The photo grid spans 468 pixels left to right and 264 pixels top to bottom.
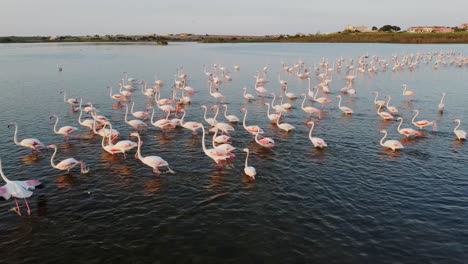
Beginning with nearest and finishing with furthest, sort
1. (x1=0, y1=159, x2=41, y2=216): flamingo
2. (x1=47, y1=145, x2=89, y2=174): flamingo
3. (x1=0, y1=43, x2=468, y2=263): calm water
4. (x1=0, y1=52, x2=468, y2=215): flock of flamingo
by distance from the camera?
(x1=0, y1=43, x2=468, y2=263): calm water < (x1=0, y1=159, x2=41, y2=216): flamingo < (x1=47, y1=145, x2=89, y2=174): flamingo < (x1=0, y1=52, x2=468, y2=215): flock of flamingo

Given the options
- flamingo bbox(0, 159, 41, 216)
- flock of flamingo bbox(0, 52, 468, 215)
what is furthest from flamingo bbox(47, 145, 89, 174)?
flamingo bbox(0, 159, 41, 216)

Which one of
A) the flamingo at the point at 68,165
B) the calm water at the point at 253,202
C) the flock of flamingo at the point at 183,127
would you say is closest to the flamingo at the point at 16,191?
the flock of flamingo at the point at 183,127

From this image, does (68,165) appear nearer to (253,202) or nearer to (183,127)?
(253,202)

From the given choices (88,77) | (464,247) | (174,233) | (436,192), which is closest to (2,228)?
→ (174,233)

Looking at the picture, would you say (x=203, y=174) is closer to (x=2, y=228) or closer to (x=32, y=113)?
(x=2, y=228)

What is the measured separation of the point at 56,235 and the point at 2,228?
6.58 feet

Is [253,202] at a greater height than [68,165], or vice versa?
[68,165]

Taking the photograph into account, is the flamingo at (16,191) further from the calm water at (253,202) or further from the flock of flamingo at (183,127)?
the calm water at (253,202)

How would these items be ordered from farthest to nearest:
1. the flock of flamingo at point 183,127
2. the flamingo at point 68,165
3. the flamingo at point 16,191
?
the flock of flamingo at point 183,127, the flamingo at point 68,165, the flamingo at point 16,191

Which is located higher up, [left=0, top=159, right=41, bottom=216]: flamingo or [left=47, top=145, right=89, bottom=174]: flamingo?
[left=0, top=159, right=41, bottom=216]: flamingo

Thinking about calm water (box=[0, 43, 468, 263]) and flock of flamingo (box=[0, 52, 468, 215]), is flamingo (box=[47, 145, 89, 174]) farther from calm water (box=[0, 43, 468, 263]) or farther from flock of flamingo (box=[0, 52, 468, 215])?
calm water (box=[0, 43, 468, 263])

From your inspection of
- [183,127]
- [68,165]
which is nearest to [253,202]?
[68,165]

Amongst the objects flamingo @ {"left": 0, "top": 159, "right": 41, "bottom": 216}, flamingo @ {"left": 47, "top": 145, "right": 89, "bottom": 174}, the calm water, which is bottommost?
the calm water

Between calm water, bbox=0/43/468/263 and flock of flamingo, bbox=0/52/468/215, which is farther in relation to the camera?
flock of flamingo, bbox=0/52/468/215
